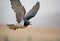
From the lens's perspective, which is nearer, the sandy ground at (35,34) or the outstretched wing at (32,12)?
the outstretched wing at (32,12)

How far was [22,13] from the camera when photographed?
124cm

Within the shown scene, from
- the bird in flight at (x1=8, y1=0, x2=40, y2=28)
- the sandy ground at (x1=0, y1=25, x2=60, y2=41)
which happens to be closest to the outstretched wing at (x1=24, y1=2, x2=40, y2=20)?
the bird in flight at (x1=8, y1=0, x2=40, y2=28)

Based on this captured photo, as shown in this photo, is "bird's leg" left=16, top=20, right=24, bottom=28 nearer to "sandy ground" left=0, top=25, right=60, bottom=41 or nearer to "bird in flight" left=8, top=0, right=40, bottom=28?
"bird in flight" left=8, top=0, right=40, bottom=28

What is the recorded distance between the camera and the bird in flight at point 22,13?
3.99ft

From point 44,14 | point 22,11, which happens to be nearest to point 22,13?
point 22,11

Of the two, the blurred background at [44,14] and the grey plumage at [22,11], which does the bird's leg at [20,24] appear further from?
the blurred background at [44,14]

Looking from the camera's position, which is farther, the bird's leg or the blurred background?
the blurred background

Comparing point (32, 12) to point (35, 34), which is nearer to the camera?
point (32, 12)

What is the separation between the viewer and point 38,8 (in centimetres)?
137

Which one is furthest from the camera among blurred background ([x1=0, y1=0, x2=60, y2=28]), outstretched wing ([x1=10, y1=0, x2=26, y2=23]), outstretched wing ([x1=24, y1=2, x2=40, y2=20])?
blurred background ([x1=0, y1=0, x2=60, y2=28])

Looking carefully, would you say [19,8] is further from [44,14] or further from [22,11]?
[44,14]

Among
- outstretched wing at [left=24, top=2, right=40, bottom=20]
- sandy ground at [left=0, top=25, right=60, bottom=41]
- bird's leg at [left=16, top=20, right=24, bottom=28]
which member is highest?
outstretched wing at [left=24, top=2, right=40, bottom=20]

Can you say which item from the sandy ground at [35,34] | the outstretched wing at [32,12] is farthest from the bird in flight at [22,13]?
the sandy ground at [35,34]

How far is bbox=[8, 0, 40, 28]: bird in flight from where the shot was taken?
1.22 metres
